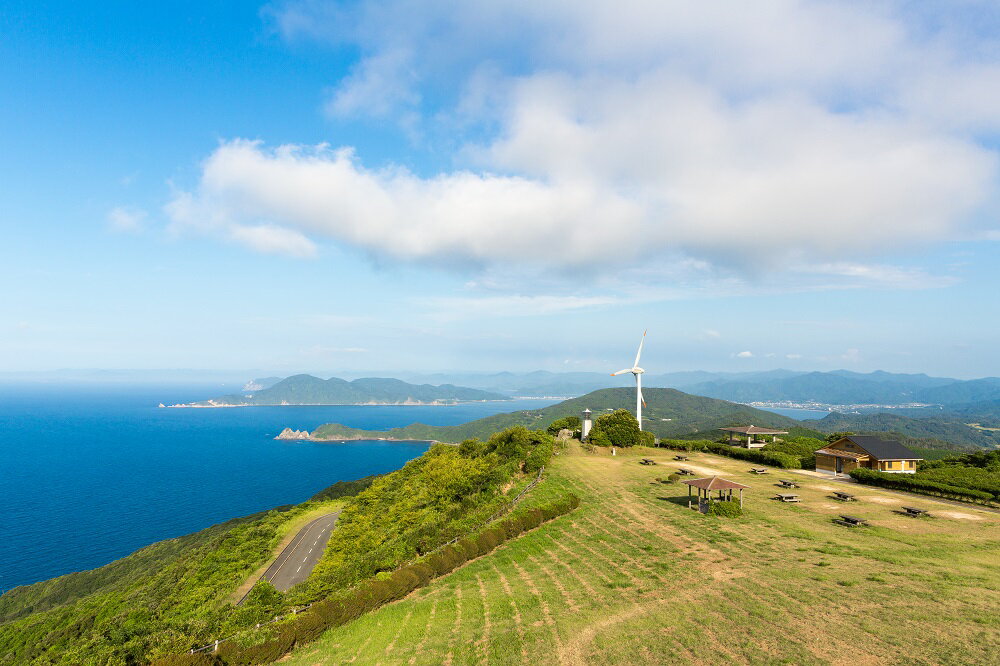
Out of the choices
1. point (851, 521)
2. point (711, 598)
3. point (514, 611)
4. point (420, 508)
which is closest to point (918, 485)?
point (851, 521)

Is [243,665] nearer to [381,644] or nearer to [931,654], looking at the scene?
[381,644]

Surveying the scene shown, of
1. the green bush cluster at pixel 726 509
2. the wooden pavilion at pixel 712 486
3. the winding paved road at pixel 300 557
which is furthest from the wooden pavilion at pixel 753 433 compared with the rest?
the winding paved road at pixel 300 557

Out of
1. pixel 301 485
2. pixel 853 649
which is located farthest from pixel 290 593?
pixel 301 485

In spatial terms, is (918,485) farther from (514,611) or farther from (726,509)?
(514,611)

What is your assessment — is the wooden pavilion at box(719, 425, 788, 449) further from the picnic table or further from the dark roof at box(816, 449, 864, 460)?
the picnic table

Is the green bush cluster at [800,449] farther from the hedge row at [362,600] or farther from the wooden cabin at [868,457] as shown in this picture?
the hedge row at [362,600]

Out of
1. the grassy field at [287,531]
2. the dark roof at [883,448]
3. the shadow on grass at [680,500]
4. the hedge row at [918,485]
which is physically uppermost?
the dark roof at [883,448]
